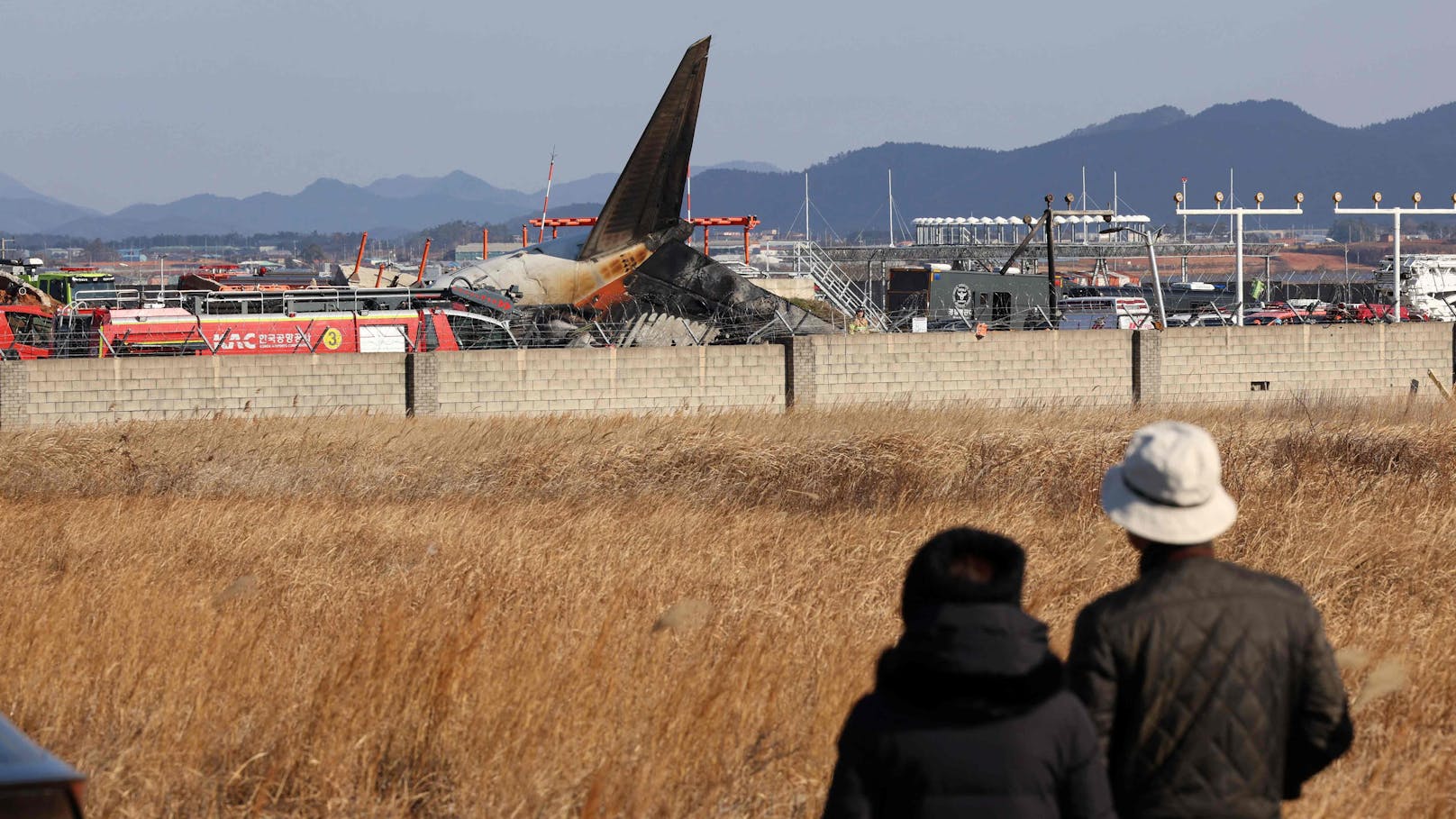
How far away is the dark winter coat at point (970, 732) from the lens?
3.72 m

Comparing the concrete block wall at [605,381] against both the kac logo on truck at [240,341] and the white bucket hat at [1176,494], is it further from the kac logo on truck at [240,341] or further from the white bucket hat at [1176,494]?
the white bucket hat at [1176,494]

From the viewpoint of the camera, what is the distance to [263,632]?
32.2 ft

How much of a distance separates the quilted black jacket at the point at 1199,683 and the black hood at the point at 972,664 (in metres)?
0.73

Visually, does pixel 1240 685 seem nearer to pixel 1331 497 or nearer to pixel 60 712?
pixel 60 712

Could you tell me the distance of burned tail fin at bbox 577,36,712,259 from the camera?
41406 millimetres

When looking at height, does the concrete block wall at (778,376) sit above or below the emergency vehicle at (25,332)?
below

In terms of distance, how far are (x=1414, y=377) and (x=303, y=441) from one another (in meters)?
28.0

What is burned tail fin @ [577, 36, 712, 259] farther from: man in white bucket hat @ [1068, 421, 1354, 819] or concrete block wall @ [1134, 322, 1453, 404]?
man in white bucket hat @ [1068, 421, 1354, 819]

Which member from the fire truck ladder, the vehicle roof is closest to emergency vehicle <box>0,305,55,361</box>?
the fire truck ladder

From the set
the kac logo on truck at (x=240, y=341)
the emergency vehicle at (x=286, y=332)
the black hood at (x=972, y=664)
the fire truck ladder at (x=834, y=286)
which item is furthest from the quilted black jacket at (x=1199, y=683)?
the fire truck ladder at (x=834, y=286)

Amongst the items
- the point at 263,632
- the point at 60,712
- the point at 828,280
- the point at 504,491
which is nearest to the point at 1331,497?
the point at 504,491

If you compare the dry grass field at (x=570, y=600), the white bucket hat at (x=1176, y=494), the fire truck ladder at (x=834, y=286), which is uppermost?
the fire truck ladder at (x=834, y=286)

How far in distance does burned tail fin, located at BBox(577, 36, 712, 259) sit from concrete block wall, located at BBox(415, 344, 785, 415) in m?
8.30

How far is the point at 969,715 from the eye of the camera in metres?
3.76
